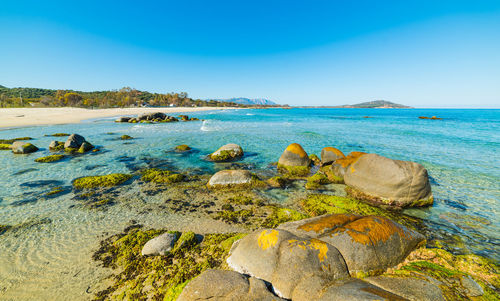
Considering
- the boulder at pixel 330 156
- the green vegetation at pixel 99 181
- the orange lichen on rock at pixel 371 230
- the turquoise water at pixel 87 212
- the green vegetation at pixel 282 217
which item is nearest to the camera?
the orange lichen on rock at pixel 371 230

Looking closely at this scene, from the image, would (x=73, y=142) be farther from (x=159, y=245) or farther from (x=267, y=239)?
(x=267, y=239)

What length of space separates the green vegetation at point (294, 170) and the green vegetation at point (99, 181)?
10.1 metres

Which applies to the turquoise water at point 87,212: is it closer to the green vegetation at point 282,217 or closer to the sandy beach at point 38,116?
the green vegetation at point 282,217

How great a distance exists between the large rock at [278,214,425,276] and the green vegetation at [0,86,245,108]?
368 feet

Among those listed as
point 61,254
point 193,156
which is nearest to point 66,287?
Result: point 61,254

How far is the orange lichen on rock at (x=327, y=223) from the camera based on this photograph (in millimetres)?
4969

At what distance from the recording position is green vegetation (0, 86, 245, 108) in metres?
81.0

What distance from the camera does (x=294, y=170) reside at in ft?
41.4

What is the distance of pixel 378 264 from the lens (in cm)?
428

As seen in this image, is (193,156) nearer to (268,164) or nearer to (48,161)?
(268,164)

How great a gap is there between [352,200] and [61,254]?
1125 centimetres

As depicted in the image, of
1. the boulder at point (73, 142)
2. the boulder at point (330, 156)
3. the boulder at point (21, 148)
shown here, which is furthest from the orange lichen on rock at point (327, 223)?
the boulder at point (21, 148)

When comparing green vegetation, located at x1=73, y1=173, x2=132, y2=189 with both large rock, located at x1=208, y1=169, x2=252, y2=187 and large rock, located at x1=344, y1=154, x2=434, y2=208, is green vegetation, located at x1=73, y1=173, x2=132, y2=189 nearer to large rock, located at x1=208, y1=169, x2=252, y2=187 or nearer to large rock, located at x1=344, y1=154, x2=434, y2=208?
large rock, located at x1=208, y1=169, x2=252, y2=187

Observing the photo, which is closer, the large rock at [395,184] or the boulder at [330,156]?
the large rock at [395,184]
